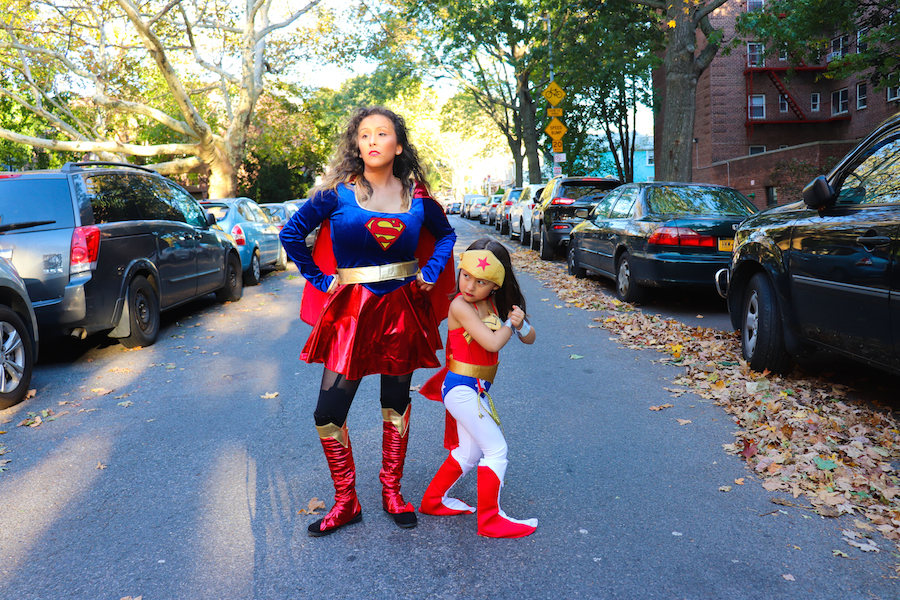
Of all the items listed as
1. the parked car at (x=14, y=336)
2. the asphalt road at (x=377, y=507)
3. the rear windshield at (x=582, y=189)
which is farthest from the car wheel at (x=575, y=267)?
the parked car at (x=14, y=336)

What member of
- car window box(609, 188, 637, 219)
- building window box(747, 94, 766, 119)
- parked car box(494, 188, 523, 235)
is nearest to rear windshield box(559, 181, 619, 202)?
car window box(609, 188, 637, 219)

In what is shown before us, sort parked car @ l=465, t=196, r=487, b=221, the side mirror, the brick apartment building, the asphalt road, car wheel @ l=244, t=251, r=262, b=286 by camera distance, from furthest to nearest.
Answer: parked car @ l=465, t=196, r=487, b=221, the brick apartment building, car wheel @ l=244, t=251, r=262, b=286, the side mirror, the asphalt road

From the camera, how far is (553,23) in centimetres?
2527

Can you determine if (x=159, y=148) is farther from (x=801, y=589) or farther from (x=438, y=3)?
(x=801, y=589)

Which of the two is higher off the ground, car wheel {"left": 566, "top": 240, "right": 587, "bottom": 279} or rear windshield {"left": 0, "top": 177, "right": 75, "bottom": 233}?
rear windshield {"left": 0, "top": 177, "right": 75, "bottom": 233}

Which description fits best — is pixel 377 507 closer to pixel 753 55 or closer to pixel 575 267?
pixel 575 267

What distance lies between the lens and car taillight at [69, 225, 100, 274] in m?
6.64

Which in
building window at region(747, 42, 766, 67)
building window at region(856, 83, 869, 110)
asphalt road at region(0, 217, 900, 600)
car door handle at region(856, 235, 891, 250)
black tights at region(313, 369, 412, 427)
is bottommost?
asphalt road at region(0, 217, 900, 600)

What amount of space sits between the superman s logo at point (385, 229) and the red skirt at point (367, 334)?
0.73 ft

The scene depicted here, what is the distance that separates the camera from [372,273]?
320 centimetres

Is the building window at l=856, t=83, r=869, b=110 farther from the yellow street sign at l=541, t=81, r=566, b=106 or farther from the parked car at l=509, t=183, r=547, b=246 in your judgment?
the parked car at l=509, t=183, r=547, b=246

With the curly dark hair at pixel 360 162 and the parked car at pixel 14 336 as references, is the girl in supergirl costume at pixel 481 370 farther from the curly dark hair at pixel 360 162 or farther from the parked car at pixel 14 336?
the parked car at pixel 14 336

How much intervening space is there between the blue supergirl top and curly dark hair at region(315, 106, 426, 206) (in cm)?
5

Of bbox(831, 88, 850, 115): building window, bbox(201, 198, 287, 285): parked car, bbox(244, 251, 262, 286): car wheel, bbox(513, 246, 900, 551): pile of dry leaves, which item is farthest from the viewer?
bbox(831, 88, 850, 115): building window
